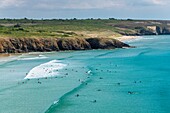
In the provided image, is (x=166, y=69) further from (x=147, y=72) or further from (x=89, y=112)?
(x=89, y=112)

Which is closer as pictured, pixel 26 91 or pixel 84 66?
pixel 26 91

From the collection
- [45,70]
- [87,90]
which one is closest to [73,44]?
[45,70]

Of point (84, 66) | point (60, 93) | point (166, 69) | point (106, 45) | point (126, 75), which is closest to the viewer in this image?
point (60, 93)

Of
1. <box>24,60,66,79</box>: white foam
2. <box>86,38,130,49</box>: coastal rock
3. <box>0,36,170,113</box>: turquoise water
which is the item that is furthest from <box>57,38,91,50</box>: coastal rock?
<box>0,36,170,113</box>: turquoise water

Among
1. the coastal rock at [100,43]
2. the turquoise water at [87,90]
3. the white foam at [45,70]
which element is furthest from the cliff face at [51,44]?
the turquoise water at [87,90]

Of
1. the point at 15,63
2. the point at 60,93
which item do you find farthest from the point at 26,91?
the point at 15,63

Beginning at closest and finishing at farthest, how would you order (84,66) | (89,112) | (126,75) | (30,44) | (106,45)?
(89,112)
(126,75)
(84,66)
(30,44)
(106,45)

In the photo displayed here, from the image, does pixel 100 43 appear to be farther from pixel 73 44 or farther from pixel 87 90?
pixel 87 90
